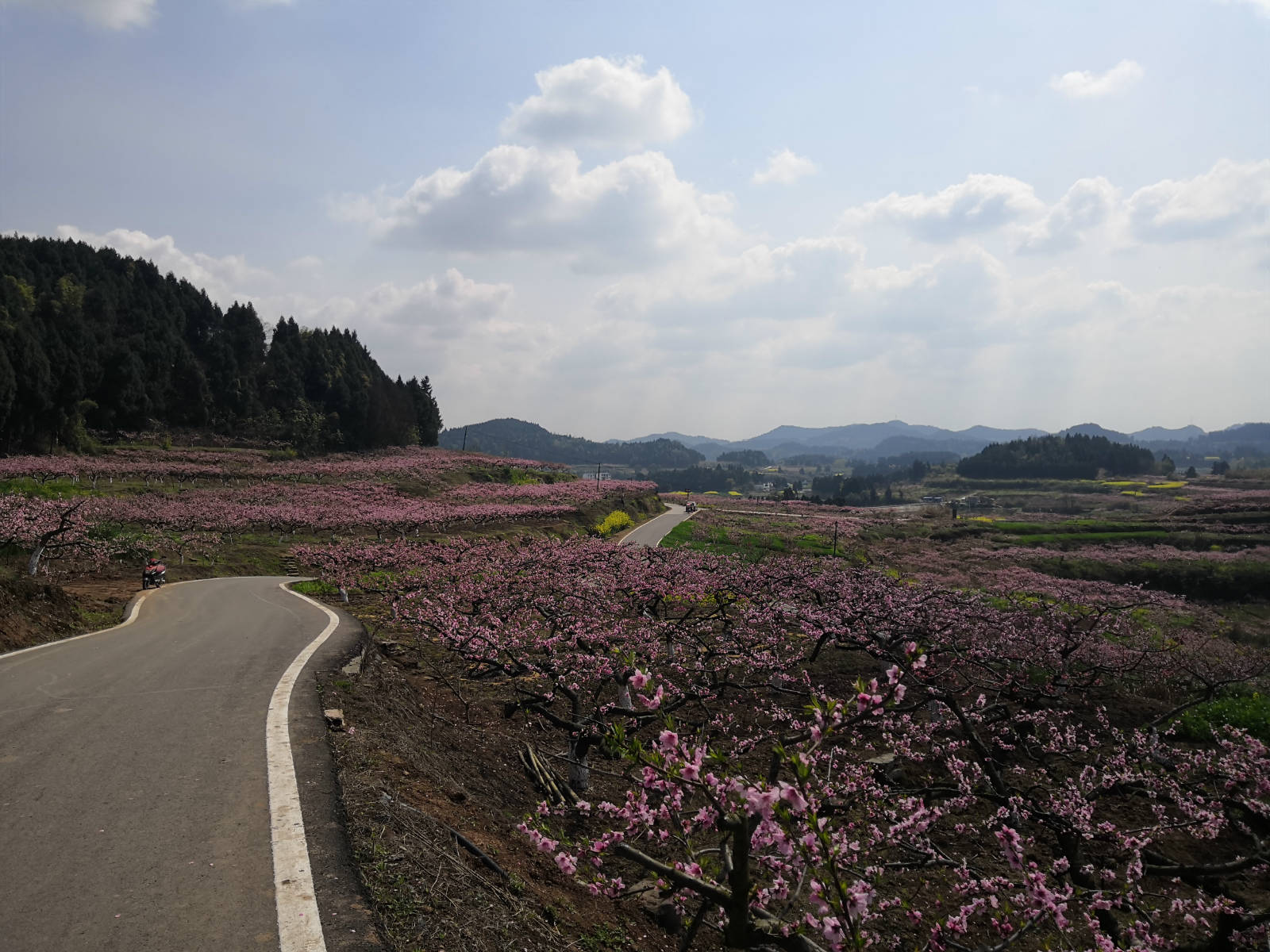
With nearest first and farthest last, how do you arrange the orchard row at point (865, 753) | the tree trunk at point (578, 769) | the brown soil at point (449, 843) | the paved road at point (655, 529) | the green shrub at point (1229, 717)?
1. the orchard row at point (865, 753)
2. the brown soil at point (449, 843)
3. the tree trunk at point (578, 769)
4. the green shrub at point (1229, 717)
5. the paved road at point (655, 529)

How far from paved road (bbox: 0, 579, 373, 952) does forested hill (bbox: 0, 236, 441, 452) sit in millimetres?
54444

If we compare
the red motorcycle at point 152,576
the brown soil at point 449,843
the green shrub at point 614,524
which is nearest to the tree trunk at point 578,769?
the brown soil at point 449,843

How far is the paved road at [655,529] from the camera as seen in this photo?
4955 cm

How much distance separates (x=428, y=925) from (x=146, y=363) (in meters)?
84.5

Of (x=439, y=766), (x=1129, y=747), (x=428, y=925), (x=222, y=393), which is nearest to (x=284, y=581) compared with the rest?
(x=439, y=766)

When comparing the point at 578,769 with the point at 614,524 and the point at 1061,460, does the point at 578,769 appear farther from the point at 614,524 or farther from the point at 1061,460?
the point at 1061,460

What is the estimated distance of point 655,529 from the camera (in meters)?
59.3

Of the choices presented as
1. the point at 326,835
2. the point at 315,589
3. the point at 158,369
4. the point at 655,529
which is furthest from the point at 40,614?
the point at 158,369

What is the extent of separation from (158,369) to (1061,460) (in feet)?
519

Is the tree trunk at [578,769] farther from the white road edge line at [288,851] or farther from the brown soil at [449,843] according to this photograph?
the white road edge line at [288,851]

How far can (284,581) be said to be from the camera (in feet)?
92.2

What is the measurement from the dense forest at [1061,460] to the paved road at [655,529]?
315ft

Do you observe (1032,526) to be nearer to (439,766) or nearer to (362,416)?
(439,766)

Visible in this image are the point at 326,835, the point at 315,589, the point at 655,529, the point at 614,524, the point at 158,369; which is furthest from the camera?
the point at 158,369
